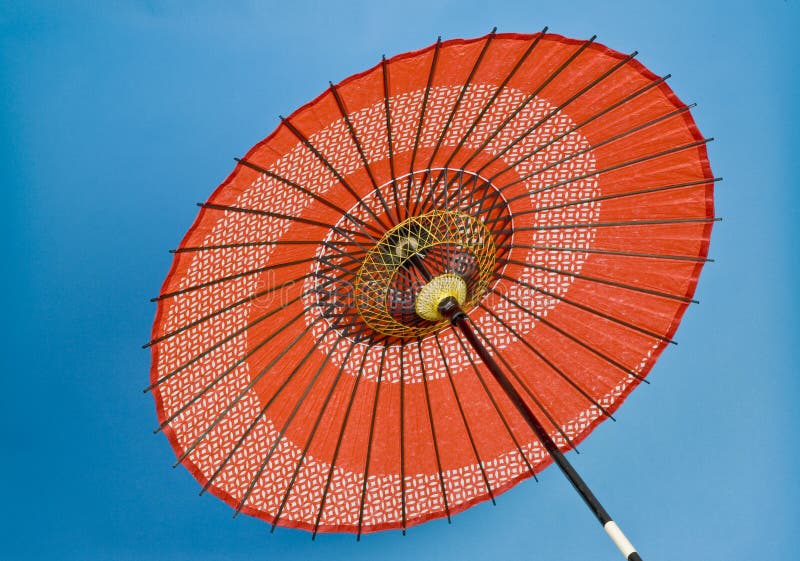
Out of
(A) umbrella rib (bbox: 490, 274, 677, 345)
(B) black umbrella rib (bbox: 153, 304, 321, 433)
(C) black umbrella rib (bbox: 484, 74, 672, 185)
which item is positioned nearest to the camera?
(C) black umbrella rib (bbox: 484, 74, 672, 185)

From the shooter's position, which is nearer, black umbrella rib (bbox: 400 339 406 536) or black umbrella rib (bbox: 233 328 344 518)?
black umbrella rib (bbox: 233 328 344 518)

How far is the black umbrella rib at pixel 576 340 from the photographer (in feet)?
6.48

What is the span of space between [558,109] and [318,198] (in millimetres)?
653

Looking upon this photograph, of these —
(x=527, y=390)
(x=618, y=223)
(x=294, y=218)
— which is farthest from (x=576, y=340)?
(x=294, y=218)

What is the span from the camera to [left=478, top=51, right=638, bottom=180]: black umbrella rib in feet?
5.04

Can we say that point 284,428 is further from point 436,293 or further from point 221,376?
point 436,293

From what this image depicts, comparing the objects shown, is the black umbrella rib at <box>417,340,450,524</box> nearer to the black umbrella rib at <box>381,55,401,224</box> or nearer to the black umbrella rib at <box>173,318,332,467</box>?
the black umbrella rib at <box>173,318,332,467</box>

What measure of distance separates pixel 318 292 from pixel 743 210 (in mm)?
1942

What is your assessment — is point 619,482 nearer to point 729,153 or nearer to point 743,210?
point 743,210

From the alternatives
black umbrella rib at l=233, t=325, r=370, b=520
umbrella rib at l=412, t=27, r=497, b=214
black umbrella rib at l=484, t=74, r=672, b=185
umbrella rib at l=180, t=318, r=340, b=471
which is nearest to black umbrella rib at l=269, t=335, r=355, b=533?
black umbrella rib at l=233, t=325, r=370, b=520

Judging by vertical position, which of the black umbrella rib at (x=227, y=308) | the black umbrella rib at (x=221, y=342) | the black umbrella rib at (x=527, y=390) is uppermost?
the black umbrella rib at (x=227, y=308)

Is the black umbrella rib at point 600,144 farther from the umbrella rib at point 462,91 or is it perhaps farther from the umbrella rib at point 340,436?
the umbrella rib at point 340,436

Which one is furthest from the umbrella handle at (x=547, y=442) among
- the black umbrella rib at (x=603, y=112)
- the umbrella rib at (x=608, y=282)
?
the black umbrella rib at (x=603, y=112)

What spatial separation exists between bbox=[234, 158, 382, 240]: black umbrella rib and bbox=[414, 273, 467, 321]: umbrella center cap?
20 cm
